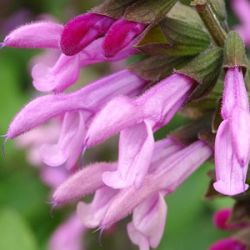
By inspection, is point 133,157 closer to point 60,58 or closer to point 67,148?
point 67,148

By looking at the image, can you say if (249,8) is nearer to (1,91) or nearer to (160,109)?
(1,91)

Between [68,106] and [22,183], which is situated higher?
[68,106]

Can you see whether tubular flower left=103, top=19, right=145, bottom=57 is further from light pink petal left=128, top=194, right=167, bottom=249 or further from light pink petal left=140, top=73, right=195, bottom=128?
light pink petal left=128, top=194, right=167, bottom=249

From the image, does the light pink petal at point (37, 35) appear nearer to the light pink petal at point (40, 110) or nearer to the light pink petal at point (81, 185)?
the light pink petal at point (40, 110)

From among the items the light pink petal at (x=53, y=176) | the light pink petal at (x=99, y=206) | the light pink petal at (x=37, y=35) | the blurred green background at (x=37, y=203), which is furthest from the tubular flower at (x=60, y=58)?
the light pink petal at (x=53, y=176)

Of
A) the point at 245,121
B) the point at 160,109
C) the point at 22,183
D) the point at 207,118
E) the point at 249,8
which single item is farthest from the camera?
the point at 22,183

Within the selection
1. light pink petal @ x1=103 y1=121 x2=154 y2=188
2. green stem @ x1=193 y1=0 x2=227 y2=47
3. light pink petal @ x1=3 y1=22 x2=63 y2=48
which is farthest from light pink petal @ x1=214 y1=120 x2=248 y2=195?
light pink petal @ x1=3 y1=22 x2=63 y2=48

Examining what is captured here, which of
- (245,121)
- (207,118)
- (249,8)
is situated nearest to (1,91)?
(249,8)
